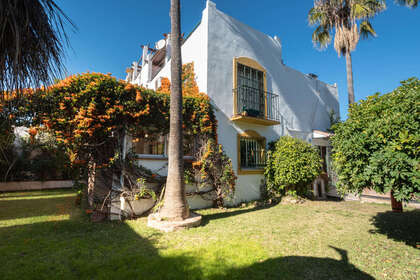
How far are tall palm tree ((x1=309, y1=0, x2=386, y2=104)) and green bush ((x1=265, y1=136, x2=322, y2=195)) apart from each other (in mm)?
5227

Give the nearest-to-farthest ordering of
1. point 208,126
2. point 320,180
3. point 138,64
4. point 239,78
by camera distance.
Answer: point 208,126
point 239,78
point 320,180
point 138,64

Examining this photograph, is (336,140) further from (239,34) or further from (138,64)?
(138,64)

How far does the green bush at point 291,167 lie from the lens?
8.46 m

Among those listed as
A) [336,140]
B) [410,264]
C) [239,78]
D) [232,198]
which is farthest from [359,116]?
[239,78]

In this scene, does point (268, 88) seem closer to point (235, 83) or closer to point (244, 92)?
point (244, 92)

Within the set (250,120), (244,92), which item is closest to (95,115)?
(250,120)

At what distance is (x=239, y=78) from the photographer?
9.54 m

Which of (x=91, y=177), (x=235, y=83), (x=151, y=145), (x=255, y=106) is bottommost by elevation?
(x=91, y=177)

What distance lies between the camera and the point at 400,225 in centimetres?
573

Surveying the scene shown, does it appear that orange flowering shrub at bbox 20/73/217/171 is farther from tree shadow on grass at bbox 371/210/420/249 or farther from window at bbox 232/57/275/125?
tree shadow on grass at bbox 371/210/420/249

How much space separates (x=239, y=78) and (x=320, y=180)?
7021mm

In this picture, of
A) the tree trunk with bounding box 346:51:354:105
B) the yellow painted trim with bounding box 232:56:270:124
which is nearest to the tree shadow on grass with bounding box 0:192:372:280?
the yellow painted trim with bounding box 232:56:270:124

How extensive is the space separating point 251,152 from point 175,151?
4877 millimetres

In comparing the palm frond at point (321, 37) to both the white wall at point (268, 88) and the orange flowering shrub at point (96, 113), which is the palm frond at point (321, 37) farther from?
the orange flowering shrub at point (96, 113)
